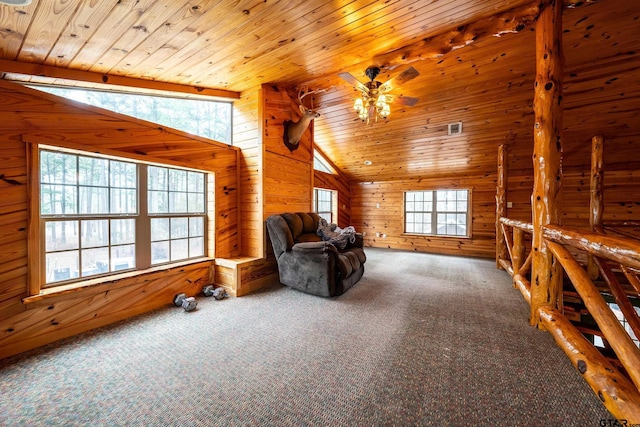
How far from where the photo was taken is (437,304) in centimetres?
279

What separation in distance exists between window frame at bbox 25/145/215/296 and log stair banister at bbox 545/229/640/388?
11.9 feet

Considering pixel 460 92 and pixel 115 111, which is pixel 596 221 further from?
pixel 115 111

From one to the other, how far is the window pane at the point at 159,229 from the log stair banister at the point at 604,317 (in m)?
3.77

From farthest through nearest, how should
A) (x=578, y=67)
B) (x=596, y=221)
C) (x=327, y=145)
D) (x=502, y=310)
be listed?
(x=327, y=145)
(x=596, y=221)
(x=578, y=67)
(x=502, y=310)

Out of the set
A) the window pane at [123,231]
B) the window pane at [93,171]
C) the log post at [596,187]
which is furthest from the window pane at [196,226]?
the log post at [596,187]

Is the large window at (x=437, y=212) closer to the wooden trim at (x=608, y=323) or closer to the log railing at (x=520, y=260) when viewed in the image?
the log railing at (x=520, y=260)

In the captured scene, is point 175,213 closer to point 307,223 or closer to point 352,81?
point 307,223

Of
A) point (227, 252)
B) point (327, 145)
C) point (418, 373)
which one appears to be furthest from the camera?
point (327, 145)

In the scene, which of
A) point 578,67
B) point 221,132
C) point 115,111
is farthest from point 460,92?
point 115,111

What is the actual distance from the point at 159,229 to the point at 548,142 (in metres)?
4.11

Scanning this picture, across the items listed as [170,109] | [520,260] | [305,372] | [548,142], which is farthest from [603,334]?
[170,109]

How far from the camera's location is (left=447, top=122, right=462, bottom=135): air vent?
421 centimetres

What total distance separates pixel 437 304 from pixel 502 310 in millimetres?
649

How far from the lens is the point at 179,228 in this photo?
3.06 m
